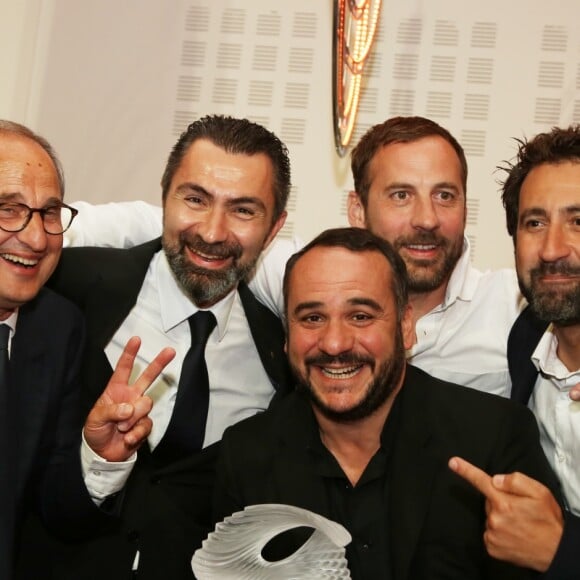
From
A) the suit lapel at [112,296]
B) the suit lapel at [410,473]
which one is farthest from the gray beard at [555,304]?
the suit lapel at [112,296]

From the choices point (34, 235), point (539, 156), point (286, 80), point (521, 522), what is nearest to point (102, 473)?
point (34, 235)

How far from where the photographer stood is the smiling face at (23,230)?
246 centimetres

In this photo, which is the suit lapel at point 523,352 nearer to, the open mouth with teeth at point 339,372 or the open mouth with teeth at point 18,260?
the open mouth with teeth at point 339,372

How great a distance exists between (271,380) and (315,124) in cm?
245

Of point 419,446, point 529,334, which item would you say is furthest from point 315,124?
point 419,446

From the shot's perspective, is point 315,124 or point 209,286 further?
point 315,124

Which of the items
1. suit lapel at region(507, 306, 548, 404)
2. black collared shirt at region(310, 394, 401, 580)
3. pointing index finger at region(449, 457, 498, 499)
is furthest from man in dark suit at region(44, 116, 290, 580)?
pointing index finger at region(449, 457, 498, 499)

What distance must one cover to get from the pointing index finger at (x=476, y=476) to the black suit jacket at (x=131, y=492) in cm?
91

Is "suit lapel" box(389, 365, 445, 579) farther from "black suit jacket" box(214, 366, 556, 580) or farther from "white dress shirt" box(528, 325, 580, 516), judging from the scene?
"white dress shirt" box(528, 325, 580, 516)

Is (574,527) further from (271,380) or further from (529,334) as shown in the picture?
(271,380)

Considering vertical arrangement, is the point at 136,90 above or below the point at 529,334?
above

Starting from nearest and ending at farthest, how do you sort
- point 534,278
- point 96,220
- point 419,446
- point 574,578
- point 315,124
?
point 574,578 → point 419,446 → point 534,278 → point 96,220 → point 315,124

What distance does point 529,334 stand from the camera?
115 inches

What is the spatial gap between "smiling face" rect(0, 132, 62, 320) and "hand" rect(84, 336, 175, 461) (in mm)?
310
